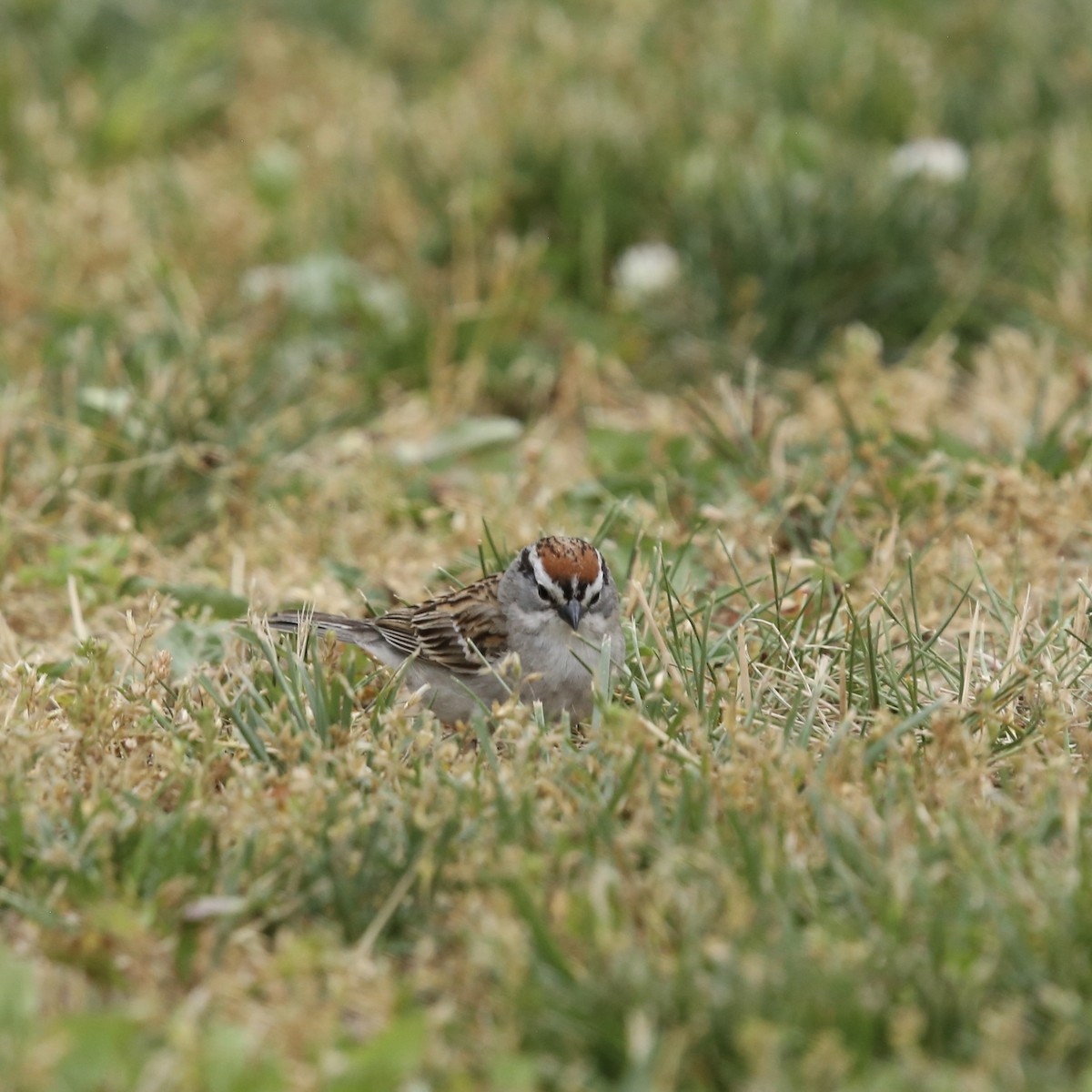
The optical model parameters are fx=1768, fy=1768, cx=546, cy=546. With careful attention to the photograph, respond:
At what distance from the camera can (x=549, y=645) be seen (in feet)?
13.3

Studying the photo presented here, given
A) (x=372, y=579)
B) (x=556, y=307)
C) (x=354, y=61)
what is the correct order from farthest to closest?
1. (x=354, y=61)
2. (x=556, y=307)
3. (x=372, y=579)

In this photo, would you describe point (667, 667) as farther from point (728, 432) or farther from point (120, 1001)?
point (728, 432)

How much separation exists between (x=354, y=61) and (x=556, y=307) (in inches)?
116

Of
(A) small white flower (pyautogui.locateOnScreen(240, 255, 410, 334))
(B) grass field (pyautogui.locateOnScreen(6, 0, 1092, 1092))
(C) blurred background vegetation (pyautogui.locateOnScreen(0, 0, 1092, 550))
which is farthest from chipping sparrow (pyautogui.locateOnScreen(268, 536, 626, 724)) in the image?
(A) small white flower (pyautogui.locateOnScreen(240, 255, 410, 334))

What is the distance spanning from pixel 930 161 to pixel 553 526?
116 inches

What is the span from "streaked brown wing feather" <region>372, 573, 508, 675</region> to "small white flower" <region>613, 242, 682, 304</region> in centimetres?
270

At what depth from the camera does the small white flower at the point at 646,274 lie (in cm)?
681

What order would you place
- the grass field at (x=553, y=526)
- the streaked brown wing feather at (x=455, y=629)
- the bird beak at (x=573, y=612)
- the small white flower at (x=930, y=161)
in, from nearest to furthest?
the grass field at (x=553, y=526), the bird beak at (x=573, y=612), the streaked brown wing feather at (x=455, y=629), the small white flower at (x=930, y=161)

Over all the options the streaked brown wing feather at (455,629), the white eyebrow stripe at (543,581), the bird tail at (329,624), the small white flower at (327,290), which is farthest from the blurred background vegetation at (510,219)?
the white eyebrow stripe at (543,581)

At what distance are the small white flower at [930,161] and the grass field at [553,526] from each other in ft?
0.15

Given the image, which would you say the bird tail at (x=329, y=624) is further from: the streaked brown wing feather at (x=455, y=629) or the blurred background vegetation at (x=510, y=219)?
the blurred background vegetation at (x=510, y=219)

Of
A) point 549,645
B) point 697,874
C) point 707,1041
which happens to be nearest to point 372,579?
point 549,645

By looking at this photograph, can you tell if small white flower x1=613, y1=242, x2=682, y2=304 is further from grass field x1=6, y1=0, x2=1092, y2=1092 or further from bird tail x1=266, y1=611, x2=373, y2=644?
bird tail x1=266, y1=611, x2=373, y2=644

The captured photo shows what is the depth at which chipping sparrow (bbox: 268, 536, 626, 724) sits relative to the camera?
400 cm
